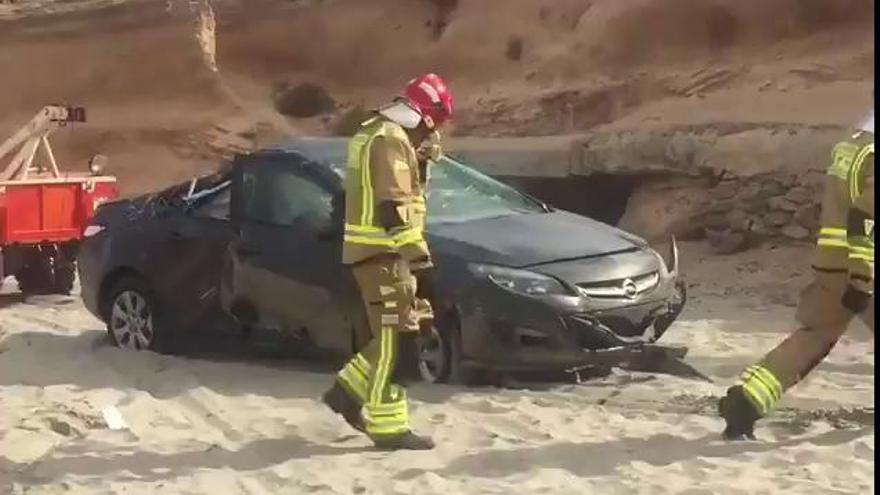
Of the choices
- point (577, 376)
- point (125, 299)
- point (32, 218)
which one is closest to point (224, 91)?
point (32, 218)

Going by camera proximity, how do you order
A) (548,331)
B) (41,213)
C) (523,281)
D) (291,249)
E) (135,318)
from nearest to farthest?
(548,331) < (523,281) < (291,249) < (135,318) < (41,213)

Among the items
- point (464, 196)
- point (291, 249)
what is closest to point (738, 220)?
point (464, 196)

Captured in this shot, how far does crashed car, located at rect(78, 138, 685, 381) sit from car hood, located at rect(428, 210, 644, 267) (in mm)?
11

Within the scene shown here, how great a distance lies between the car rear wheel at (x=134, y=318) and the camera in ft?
32.3

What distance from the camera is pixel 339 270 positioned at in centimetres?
866

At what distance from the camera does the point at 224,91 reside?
81.8ft

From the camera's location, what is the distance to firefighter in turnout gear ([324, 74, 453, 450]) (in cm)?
681

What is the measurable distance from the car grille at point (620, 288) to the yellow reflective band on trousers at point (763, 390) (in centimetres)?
132

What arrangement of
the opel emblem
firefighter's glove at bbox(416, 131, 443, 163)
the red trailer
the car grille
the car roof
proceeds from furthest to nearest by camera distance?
1. the red trailer
2. the car roof
3. the opel emblem
4. the car grille
5. firefighter's glove at bbox(416, 131, 443, 163)

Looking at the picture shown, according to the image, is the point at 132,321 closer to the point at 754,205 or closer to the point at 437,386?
the point at 437,386

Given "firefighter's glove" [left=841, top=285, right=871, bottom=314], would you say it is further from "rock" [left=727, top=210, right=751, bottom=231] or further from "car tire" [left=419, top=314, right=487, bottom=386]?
"rock" [left=727, top=210, right=751, bottom=231]

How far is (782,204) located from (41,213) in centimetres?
695

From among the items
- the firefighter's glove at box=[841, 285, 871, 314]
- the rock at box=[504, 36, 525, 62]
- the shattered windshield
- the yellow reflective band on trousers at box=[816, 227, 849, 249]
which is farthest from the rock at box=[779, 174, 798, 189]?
the rock at box=[504, 36, 525, 62]

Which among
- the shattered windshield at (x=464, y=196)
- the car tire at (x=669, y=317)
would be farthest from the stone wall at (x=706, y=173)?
the car tire at (x=669, y=317)
